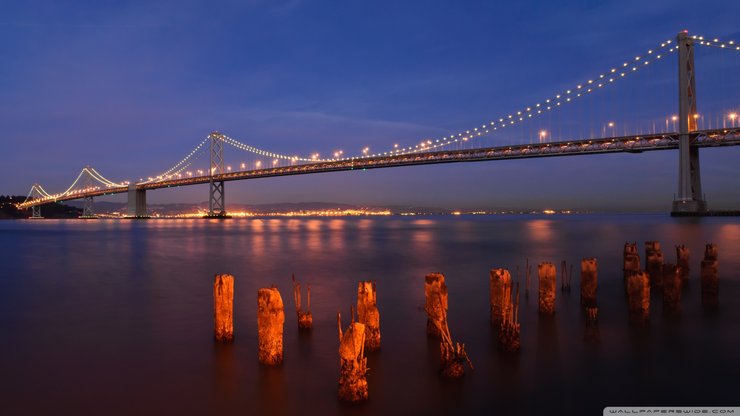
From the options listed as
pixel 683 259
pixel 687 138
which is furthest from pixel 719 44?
pixel 683 259

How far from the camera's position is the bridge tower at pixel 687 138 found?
4134 cm

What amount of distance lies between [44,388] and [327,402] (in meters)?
2.62

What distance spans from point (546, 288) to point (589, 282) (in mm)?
1049

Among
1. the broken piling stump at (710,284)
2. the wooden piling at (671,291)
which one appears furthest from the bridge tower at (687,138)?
the wooden piling at (671,291)

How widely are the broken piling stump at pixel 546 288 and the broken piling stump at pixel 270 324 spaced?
3521 mm

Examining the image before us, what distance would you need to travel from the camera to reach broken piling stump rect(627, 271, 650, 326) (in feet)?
20.9

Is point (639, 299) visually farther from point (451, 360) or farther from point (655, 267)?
point (451, 360)

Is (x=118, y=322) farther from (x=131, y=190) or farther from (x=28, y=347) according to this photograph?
(x=131, y=190)

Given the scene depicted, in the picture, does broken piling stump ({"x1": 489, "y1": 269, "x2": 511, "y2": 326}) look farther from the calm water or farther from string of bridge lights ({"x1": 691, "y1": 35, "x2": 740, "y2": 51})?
string of bridge lights ({"x1": 691, "y1": 35, "x2": 740, "y2": 51})

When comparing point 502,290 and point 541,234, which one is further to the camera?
point 541,234

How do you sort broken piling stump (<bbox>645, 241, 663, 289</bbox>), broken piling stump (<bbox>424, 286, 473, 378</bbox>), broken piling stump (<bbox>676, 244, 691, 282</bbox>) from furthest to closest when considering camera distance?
broken piling stump (<bbox>676, 244, 691, 282</bbox>) < broken piling stump (<bbox>645, 241, 663, 289</bbox>) < broken piling stump (<bbox>424, 286, 473, 378</bbox>)

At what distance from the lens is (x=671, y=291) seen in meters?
7.26

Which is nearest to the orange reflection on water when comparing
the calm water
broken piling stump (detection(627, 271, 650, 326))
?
the calm water

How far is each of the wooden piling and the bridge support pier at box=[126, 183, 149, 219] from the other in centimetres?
Result: 7230
